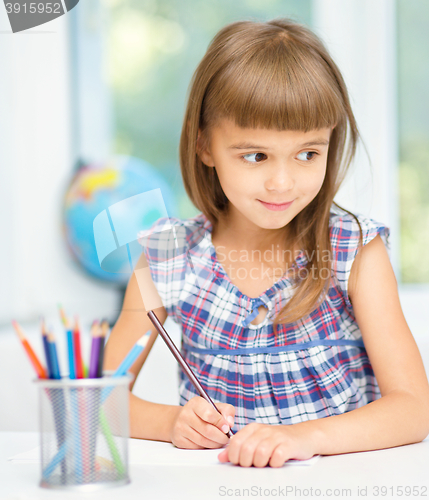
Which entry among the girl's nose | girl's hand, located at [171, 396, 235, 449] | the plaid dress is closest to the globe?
the plaid dress

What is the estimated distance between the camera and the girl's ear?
82 cm

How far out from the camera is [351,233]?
80cm

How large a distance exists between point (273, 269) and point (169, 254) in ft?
0.53

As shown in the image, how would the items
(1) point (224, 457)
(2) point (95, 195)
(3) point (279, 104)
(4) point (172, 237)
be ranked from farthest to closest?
(2) point (95, 195)
(4) point (172, 237)
(3) point (279, 104)
(1) point (224, 457)

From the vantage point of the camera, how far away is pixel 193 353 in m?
0.85

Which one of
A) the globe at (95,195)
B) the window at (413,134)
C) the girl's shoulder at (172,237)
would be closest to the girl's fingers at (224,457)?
the girl's shoulder at (172,237)

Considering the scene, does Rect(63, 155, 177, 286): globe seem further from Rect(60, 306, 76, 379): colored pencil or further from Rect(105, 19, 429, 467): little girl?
Rect(60, 306, 76, 379): colored pencil

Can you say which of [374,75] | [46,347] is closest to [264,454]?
[46,347]

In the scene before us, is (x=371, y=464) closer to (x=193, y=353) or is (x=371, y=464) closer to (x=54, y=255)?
(x=193, y=353)

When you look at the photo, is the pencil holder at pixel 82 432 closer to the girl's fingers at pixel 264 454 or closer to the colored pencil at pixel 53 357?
the colored pencil at pixel 53 357

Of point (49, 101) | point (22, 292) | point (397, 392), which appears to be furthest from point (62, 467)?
point (49, 101)

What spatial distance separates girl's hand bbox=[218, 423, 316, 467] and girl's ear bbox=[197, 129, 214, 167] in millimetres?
425

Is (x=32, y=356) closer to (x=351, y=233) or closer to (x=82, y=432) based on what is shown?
(x=82, y=432)

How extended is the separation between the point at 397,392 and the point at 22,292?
1.28m
